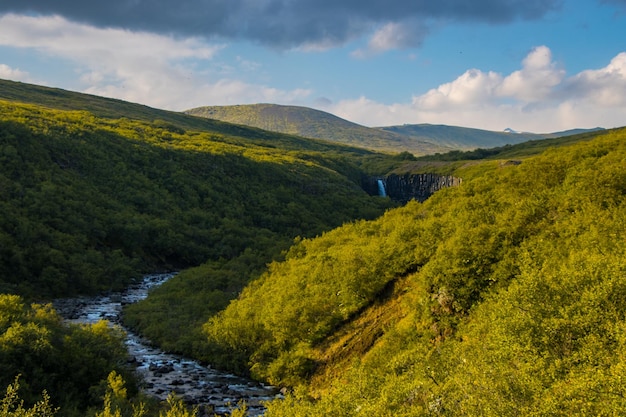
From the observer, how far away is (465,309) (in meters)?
27.2

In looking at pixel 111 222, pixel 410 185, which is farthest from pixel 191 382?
pixel 410 185

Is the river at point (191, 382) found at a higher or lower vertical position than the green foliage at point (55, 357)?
lower

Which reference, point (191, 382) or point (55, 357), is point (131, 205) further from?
point (55, 357)

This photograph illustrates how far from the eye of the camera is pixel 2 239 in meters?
57.4

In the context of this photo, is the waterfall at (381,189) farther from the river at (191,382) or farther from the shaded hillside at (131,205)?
the river at (191,382)

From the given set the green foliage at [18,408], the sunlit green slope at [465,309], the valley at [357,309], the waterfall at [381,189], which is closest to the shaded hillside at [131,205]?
the valley at [357,309]

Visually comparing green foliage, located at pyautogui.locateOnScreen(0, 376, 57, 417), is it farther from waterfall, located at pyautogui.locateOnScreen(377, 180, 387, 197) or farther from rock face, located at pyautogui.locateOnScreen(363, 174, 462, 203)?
waterfall, located at pyautogui.locateOnScreen(377, 180, 387, 197)

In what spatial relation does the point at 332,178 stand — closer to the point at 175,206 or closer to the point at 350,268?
the point at 175,206

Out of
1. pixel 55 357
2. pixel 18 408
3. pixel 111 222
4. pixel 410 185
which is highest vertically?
pixel 410 185

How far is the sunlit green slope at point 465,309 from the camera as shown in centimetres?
1555

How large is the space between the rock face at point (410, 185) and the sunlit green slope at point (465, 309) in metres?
91.4

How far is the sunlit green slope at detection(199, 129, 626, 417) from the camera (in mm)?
15547

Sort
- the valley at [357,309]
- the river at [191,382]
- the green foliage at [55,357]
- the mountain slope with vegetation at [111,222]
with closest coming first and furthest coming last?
1. the valley at [357,309]
2. the green foliage at [55,357]
3. the mountain slope with vegetation at [111,222]
4. the river at [191,382]

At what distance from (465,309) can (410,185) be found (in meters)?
136
